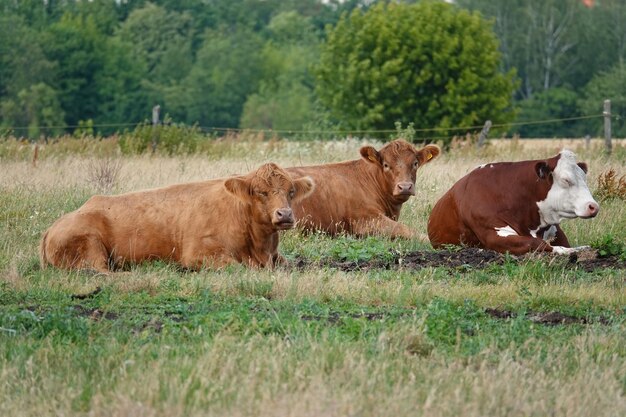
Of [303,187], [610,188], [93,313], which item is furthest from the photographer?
[610,188]

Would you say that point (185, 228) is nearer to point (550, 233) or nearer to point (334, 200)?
point (334, 200)

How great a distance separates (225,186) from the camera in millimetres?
11594

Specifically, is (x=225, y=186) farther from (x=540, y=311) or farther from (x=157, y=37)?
(x=157, y=37)

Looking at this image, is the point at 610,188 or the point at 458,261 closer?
the point at 458,261

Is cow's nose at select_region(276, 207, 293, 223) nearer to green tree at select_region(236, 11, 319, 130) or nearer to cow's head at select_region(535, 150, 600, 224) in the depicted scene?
cow's head at select_region(535, 150, 600, 224)

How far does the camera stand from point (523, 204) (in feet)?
40.4

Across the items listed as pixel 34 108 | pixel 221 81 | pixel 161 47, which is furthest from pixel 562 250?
pixel 161 47

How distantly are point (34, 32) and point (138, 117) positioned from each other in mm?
10522

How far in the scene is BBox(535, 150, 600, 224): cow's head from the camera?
12.0 meters

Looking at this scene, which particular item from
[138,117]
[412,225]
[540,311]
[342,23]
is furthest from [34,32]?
[540,311]

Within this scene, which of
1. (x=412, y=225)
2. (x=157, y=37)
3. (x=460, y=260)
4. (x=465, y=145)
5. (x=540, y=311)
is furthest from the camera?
(x=157, y=37)

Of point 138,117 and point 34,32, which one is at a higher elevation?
point 34,32

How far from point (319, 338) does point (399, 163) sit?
7.27 metres

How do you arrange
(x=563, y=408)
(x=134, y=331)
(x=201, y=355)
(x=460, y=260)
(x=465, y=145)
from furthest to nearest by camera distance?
(x=465, y=145) < (x=460, y=260) < (x=134, y=331) < (x=201, y=355) < (x=563, y=408)
